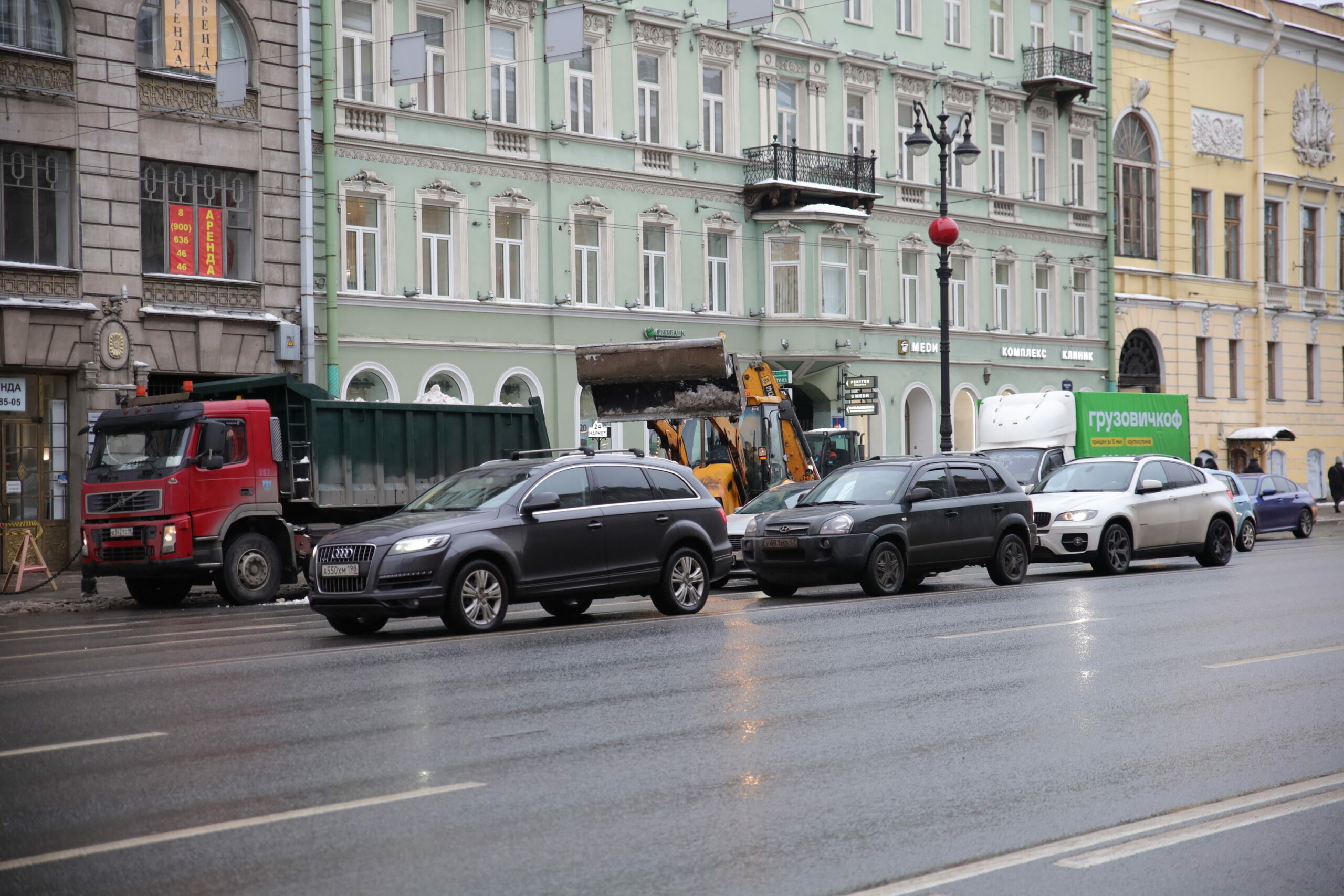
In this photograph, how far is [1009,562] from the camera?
20188 mm

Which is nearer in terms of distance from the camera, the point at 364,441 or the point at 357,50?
the point at 364,441

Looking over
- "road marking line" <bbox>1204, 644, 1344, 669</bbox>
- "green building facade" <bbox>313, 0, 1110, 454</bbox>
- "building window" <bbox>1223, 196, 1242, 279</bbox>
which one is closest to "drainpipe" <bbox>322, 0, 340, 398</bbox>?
"green building facade" <bbox>313, 0, 1110, 454</bbox>

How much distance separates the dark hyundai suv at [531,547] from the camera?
14.1 meters

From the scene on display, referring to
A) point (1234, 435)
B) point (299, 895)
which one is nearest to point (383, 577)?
point (299, 895)

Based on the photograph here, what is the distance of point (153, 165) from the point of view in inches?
1100

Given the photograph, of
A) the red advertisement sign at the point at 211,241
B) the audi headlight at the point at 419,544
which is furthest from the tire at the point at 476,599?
the red advertisement sign at the point at 211,241

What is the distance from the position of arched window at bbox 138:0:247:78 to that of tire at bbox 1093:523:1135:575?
17.0 metres

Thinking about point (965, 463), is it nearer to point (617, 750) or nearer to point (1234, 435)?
point (617, 750)

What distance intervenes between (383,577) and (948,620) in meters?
5.29

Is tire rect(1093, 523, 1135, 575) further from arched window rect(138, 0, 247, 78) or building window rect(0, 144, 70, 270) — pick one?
building window rect(0, 144, 70, 270)

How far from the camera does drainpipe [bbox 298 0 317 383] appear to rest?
2962 centimetres

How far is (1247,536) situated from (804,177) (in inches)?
561

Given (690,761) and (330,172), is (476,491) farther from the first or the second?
(330,172)

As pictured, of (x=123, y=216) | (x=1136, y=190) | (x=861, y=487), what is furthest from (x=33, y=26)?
(x=1136, y=190)
